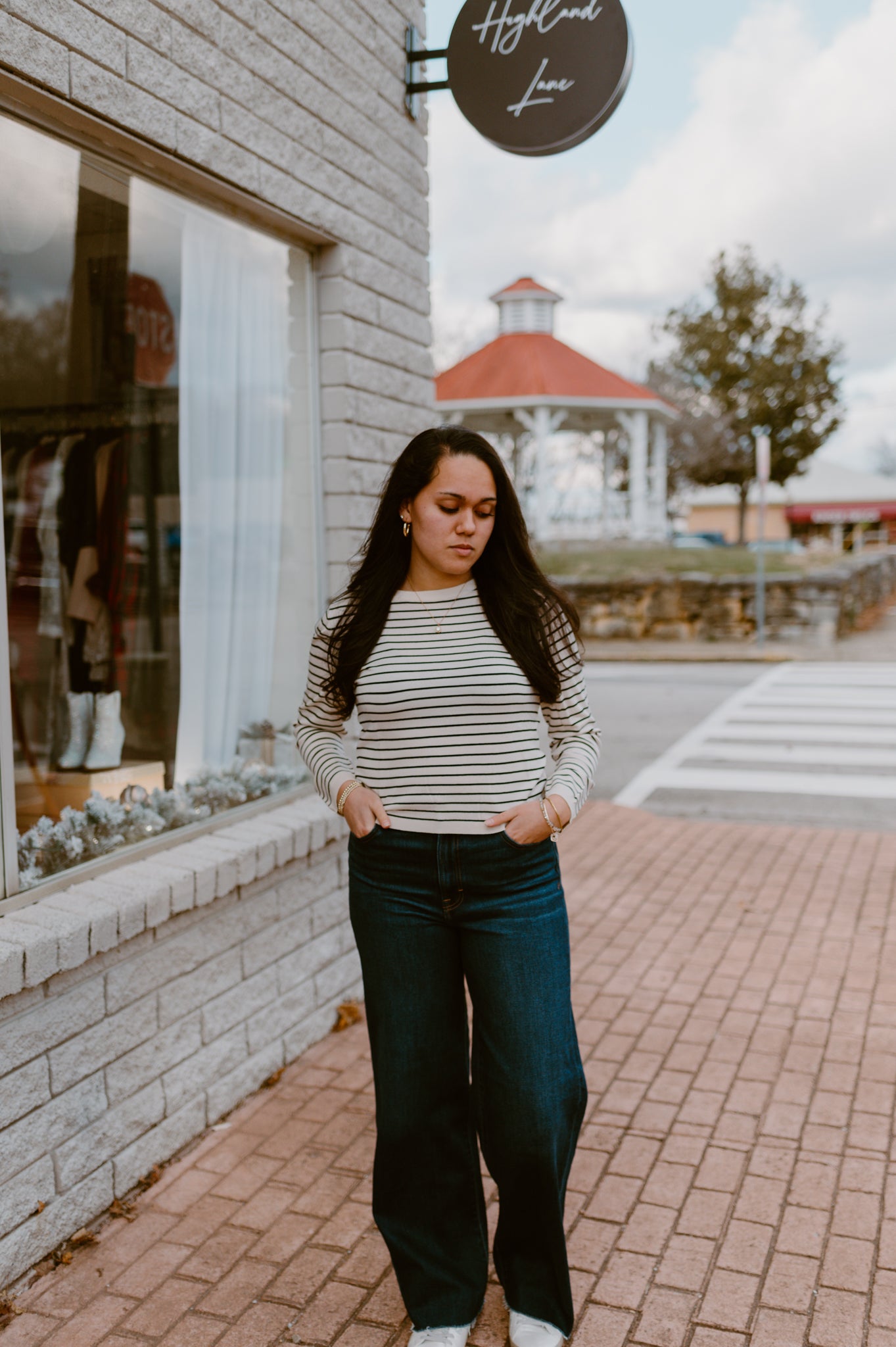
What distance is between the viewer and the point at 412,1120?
250cm

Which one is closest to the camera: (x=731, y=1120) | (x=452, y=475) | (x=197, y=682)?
(x=452, y=475)

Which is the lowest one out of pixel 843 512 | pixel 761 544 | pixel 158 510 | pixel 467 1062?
pixel 467 1062

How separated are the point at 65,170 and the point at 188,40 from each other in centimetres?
50

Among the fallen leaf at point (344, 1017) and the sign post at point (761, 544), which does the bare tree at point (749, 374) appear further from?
the fallen leaf at point (344, 1017)

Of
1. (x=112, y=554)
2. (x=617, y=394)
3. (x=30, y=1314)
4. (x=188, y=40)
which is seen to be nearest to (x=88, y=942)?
(x=30, y=1314)

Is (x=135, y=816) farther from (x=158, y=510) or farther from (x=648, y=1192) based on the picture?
(x=648, y=1192)

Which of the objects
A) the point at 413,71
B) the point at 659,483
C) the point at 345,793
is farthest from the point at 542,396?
the point at 345,793

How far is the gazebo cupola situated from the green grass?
4695 mm

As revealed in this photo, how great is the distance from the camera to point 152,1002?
3.23 m

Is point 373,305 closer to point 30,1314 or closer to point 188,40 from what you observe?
point 188,40

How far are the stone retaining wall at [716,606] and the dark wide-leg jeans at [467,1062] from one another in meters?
16.3

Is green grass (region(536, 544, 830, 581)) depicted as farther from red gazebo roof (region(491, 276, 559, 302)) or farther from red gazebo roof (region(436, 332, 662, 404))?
red gazebo roof (region(491, 276, 559, 302))

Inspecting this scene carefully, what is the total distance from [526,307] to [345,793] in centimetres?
2338

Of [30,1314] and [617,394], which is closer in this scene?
[30,1314]
